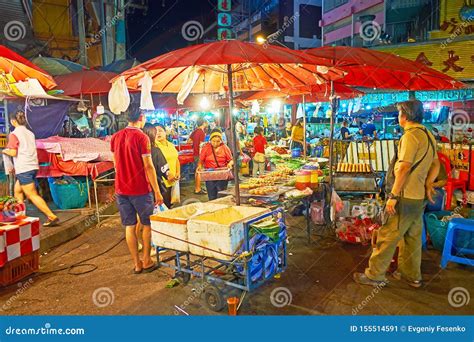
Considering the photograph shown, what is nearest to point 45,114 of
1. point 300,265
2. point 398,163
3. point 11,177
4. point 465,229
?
point 11,177

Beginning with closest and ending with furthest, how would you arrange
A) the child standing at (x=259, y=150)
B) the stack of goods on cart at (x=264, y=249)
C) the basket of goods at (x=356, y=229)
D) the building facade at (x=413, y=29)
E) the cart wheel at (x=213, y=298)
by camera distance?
the stack of goods on cart at (x=264, y=249), the cart wheel at (x=213, y=298), the basket of goods at (x=356, y=229), the child standing at (x=259, y=150), the building facade at (x=413, y=29)

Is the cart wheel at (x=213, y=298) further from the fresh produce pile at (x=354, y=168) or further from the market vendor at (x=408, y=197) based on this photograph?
the fresh produce pile at (x=354, y=168)

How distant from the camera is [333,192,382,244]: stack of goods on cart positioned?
19.5 ft

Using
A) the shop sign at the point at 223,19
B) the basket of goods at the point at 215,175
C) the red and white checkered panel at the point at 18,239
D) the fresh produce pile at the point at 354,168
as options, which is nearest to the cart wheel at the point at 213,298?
the red and white checkered panel at the point at 18,239

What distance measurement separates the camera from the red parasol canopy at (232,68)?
361cm

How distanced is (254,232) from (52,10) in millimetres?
15507

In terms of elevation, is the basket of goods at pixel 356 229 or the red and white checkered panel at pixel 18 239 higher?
the red and white checkered panel at pixel 18 239

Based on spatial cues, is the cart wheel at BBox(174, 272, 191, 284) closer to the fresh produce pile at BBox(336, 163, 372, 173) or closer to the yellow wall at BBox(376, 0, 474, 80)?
the fresh produce pile at BBox(336, 163, 372, 173)

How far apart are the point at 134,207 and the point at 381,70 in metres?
5.66

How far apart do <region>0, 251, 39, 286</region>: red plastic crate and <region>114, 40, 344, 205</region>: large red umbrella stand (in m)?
2.81

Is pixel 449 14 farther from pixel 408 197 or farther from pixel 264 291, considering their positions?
pixel 264 291

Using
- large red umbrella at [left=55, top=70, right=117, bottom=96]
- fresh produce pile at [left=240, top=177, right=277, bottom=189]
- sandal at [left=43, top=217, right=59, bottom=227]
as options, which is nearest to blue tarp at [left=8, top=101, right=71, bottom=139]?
large red umbrella at [left=55, top=70, right=117, bottom=96]

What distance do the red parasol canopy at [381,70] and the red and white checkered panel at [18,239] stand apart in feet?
15.3

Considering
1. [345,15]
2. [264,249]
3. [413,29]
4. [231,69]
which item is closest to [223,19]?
[345,15]
